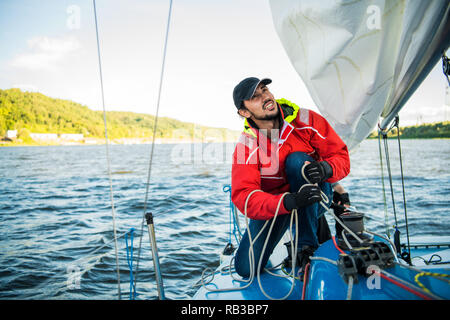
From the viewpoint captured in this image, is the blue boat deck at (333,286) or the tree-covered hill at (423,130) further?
the tree-covered hill at (423,130)

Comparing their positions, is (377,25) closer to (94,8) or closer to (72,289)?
(94,8)

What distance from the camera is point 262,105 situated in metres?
1.76

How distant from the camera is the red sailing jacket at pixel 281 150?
1.63m

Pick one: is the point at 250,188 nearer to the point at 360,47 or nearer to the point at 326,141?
the point at 326,141

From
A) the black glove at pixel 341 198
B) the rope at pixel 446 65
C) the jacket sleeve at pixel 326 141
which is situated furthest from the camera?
the black glove at pixel 341 198

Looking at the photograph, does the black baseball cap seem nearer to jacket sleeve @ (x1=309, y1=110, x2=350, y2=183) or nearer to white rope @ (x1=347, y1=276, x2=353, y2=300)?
jacket sleeve @ (x1=309, y1=110, x2=350, y2=183)

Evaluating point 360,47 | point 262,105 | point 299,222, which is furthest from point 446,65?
point 299,222

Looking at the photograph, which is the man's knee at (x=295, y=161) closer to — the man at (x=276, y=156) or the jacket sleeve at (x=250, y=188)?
the man at (x=276, y=156)

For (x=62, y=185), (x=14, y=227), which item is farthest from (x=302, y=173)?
(x=62, y=185)

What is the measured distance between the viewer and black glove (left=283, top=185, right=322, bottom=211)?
4.40 ft

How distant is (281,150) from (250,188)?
29 cm

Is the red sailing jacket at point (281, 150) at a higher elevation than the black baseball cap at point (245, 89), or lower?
lower

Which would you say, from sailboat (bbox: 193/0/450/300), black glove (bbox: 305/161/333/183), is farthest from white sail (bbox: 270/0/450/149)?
black glove (bbox: 305/161/333/183)

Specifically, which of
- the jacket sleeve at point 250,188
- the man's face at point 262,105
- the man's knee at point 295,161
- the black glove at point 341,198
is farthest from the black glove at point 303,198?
the black glove at point 341,198
